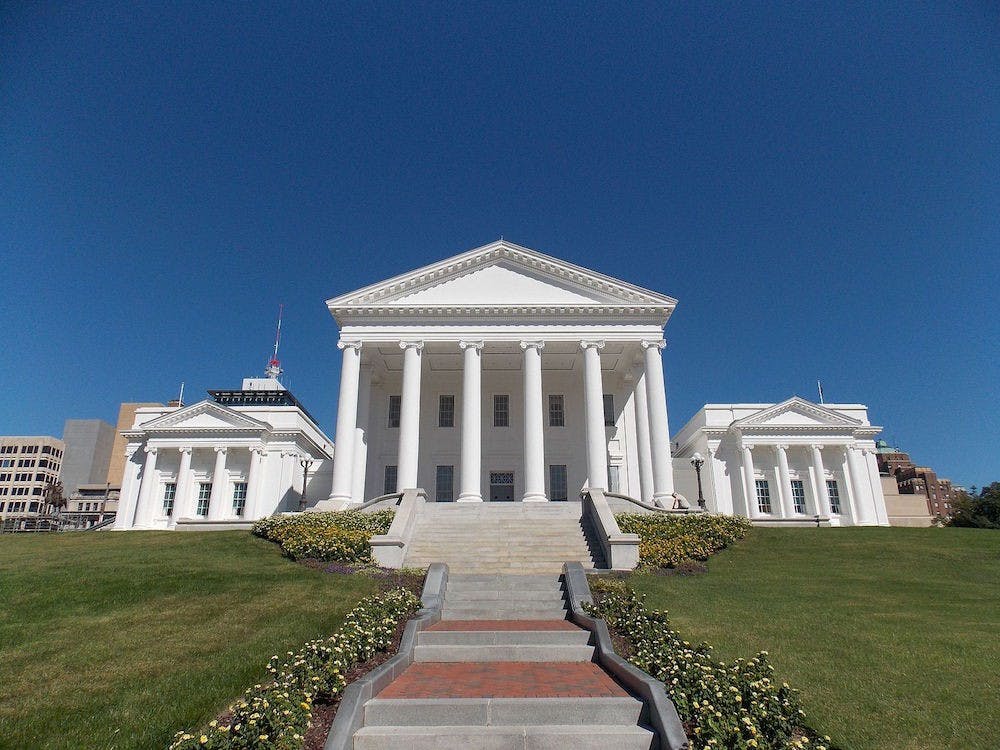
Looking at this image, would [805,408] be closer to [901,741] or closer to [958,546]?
[958,546]

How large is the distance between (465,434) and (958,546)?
21174mm

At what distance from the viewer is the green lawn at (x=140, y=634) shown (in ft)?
23.4

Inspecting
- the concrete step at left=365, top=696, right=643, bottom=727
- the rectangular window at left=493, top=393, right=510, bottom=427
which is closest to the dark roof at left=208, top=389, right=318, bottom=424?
the rectangular window at left=493, top=393, right=510, bottom=427

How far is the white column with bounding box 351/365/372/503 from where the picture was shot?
32.0m

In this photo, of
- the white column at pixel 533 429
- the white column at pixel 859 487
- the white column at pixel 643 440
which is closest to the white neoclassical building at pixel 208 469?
the white column at pixel 533 429

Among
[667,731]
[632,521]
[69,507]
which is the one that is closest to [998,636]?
[667,731]

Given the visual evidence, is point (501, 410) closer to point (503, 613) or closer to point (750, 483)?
point (750, 483)

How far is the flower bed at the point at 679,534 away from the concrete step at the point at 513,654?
8022 mm

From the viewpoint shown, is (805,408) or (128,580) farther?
(805,408)

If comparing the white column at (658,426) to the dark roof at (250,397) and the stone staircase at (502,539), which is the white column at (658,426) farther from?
the dark roof at (250,397)

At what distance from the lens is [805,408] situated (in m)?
42.1

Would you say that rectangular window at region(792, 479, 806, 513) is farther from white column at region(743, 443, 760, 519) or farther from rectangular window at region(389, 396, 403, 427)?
rectangular window at region(389, 396, 403, 427)

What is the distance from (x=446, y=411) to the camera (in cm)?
3856

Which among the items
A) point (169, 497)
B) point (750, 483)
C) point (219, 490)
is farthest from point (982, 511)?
point (169, 497)
